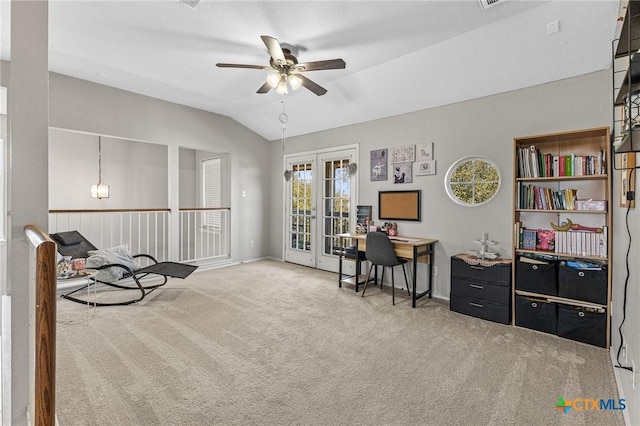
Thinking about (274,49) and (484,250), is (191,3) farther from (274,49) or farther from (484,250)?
(484,250)

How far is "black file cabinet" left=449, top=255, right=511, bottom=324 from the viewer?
10.5 feet

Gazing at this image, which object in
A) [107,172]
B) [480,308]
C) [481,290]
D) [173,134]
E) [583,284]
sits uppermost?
[173,134]

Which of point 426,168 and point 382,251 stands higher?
point 426,168

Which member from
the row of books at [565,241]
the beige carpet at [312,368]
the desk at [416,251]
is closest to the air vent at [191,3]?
the beige carpet at [312,368]

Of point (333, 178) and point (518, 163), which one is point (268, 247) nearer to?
point (333, 178)

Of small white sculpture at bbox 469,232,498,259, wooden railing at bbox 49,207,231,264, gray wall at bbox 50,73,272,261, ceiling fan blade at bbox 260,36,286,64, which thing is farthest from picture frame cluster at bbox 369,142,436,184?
wooden railing at bbox 49,207,231,264

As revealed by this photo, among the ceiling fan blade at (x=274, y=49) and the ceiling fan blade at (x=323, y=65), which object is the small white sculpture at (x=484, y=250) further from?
the ceiling fan blade at (x=274, y=49)

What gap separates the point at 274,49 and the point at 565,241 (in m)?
Result: 3.17

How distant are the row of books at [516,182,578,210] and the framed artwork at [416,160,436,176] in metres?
1.10

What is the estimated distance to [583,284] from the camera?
278 cm

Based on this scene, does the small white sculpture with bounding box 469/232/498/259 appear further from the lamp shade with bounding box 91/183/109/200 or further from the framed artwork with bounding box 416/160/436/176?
the lamp shade with bounding box 91/183/109/200

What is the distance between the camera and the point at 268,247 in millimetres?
6656

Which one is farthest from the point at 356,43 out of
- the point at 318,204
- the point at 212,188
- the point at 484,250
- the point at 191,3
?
the point at 212,188

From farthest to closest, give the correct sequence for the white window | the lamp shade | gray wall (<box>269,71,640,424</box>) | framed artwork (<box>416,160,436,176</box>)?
the white window
the lamp shade
framed artwork (<box>416,160,436,176</box>)
gray wall (<box>269,71,640,424</box>)
